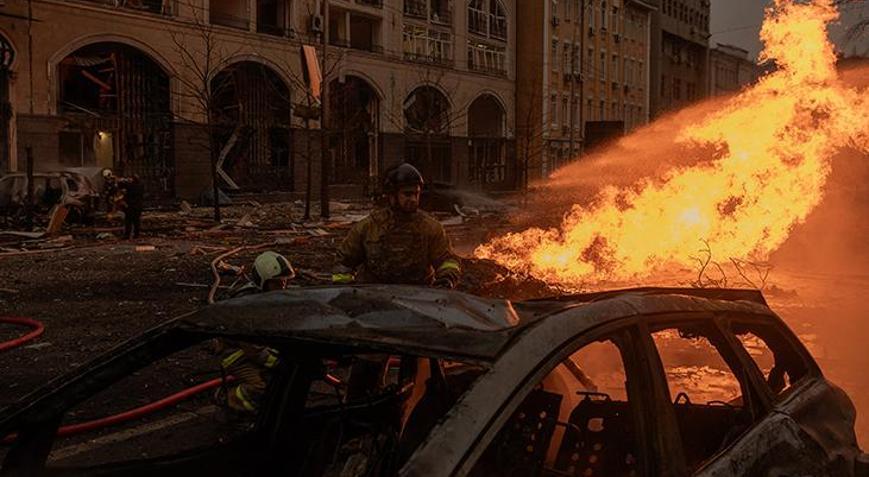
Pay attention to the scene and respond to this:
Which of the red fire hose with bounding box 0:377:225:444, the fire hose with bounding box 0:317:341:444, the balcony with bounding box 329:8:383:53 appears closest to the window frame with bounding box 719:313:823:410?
the fire hose with bounding box 0:317:341:444

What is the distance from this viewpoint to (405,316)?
2.53 meters

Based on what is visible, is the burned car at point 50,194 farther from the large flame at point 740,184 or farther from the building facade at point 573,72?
the building facade at point 573,72

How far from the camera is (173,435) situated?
566 centimetres

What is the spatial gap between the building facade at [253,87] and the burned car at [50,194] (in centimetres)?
201

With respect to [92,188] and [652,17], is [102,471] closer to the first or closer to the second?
[92,188]

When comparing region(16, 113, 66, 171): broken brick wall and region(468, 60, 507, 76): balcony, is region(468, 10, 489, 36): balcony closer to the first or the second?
region(468, 60, 507, 76): balcony

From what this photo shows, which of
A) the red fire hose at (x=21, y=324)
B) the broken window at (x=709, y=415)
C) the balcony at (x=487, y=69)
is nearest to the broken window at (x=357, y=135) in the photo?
the balcony at (x=487, y=69)

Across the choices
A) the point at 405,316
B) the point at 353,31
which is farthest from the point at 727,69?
the point at 405,316

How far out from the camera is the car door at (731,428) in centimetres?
275

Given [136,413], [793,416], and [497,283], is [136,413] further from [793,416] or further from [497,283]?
[497,283]

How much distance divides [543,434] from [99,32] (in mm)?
31043

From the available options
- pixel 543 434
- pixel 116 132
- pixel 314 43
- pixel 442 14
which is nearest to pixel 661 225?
pixel 543 434

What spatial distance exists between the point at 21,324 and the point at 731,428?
8823 millimetres

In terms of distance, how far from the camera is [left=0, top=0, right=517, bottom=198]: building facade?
2812cm
